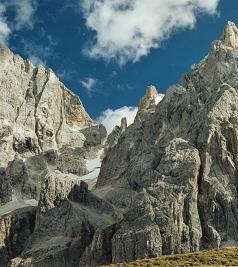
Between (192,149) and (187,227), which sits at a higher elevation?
(192,149)

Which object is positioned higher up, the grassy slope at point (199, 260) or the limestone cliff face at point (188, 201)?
the limestone cliff face at point (188, 201)

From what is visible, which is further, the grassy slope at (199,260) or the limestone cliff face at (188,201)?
the limestone cliff face at (188,201)

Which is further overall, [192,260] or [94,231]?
[94,231]

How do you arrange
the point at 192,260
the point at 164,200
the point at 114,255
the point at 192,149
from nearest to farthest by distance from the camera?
the point at 192,260 → the point at 114,255 → the point at 164,200 → the point at 192,149

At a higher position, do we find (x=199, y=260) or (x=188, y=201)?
(x=188, y=201)

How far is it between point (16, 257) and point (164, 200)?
143ft

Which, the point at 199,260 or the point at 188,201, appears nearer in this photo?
the point at 199,260

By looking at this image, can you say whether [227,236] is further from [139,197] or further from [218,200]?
[139,197]

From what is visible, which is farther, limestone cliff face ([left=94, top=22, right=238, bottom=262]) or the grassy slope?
limestone cliff face ([left=94, top=22, right=238, bottom=262])

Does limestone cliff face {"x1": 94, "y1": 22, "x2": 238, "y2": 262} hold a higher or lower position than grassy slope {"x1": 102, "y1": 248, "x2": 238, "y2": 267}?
higher

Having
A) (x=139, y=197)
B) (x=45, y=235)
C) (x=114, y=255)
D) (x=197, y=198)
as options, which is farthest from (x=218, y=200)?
(x=45, y=235)

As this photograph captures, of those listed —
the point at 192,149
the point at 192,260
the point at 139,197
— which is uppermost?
the point at 192,149

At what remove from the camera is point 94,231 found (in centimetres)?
19150

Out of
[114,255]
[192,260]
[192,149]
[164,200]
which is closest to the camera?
[192,260]
